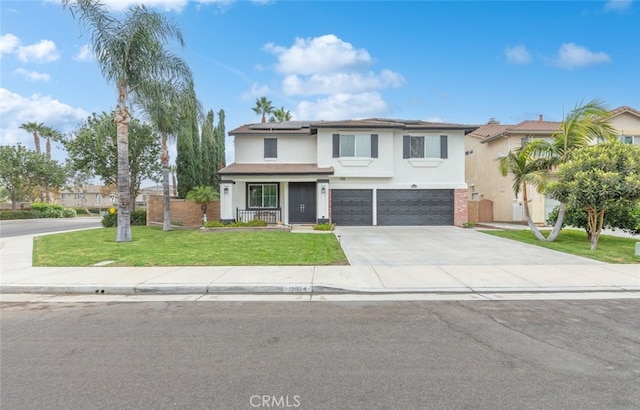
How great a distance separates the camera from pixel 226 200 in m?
19.8

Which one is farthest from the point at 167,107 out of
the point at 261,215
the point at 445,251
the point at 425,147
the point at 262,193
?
the point at 425,147

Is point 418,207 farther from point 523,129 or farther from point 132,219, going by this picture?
point 132,219

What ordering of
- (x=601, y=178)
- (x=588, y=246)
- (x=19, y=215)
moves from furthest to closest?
(x=19, y=215), (x=588, y=246), (x=601, y=178)

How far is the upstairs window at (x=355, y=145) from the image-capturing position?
20.6 m

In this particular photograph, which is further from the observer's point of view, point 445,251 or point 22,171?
point 22,171

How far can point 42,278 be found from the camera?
311 inches

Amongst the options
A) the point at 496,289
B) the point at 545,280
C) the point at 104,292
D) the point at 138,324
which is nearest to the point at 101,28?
the point at 104,292

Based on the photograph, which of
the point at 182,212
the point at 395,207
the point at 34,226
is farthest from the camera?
the point at 34,226

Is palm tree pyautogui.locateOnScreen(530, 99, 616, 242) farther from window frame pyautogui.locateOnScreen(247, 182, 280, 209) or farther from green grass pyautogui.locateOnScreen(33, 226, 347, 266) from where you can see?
window frame pyautogui.locateOnScreen(247, 182, 280, 209)

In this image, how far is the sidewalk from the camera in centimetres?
713

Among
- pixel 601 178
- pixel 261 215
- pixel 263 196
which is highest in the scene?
pixel 601 178

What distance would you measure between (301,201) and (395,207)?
19.5 feet

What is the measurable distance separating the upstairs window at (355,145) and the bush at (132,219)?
44.0 feet

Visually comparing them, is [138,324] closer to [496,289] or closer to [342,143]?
[496,289]
